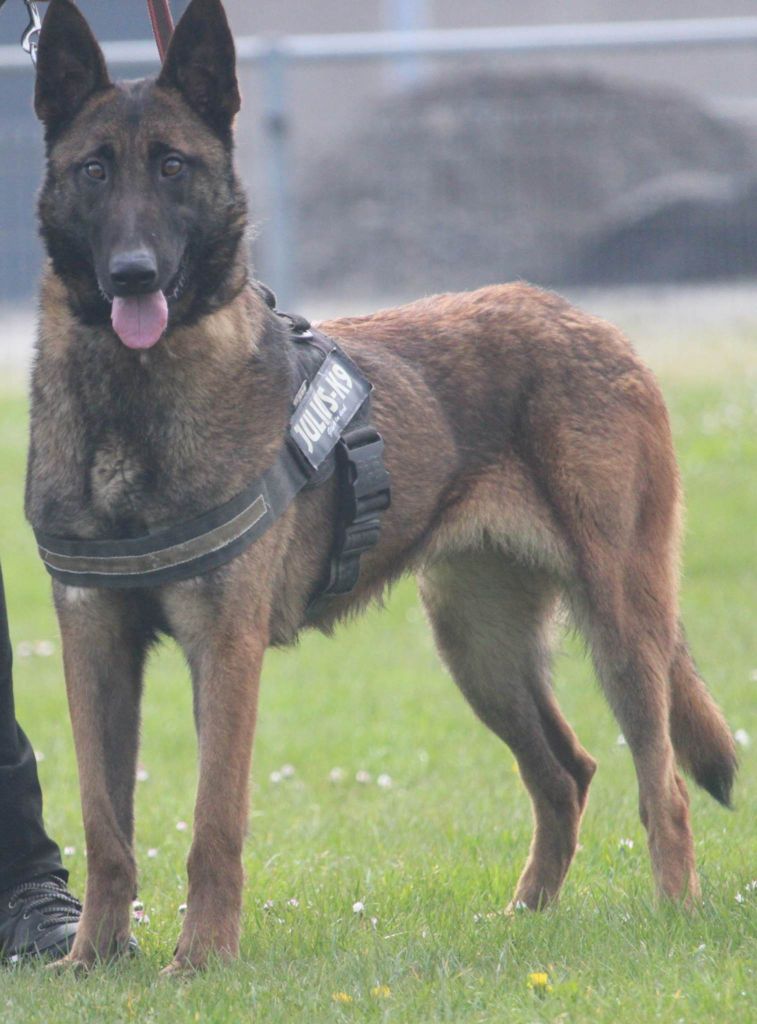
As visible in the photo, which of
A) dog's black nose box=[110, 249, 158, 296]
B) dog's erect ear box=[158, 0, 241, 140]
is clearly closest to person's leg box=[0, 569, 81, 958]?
dog's black nose box=[110, 249, 158, 296]

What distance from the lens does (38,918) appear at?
4277 millimetres

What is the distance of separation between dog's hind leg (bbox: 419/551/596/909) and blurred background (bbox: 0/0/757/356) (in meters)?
5.79

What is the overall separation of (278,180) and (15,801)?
746 cm

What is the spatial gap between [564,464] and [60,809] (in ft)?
8.21

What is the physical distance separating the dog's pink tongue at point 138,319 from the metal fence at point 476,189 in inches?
285

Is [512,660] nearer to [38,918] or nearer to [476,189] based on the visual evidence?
[38,918]

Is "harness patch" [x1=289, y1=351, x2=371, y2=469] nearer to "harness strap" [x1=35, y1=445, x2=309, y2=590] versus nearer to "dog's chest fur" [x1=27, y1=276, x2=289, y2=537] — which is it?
"dog's chest fur" [x1=27, y1=276, x2=289, y2=537]

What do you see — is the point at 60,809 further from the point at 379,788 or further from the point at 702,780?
the point at 702,780

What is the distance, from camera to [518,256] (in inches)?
468

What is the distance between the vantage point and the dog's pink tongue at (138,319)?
376 cm

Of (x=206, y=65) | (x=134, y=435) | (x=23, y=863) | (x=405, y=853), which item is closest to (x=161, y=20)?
(x=206, y=65)

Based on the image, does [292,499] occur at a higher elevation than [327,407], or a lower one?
lower

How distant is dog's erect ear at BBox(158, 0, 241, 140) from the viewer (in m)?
3.91

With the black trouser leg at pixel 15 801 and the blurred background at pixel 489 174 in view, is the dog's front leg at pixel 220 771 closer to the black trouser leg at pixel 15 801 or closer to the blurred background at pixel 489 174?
the black trouser leg at pixel 15 801
